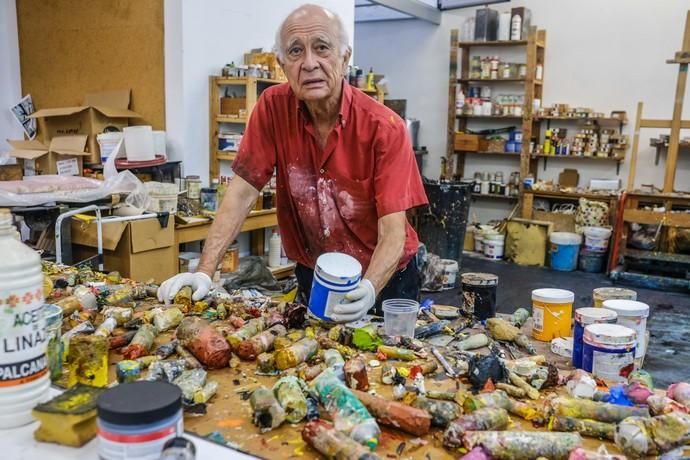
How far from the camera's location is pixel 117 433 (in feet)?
2.86

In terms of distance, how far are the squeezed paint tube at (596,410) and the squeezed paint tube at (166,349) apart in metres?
0.89

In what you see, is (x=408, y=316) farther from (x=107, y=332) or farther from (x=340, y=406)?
(x=107, y=332)

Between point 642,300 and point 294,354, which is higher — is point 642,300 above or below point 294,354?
below

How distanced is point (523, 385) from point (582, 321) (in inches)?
13.5

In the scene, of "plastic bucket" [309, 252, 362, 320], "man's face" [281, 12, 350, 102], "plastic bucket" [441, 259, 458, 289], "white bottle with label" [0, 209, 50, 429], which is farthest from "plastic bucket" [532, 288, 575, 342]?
"plastic bucket" [441, 259, 458, 289]

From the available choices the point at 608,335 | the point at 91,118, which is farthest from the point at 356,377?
the point at 91,118

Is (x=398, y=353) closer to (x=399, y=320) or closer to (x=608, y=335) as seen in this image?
(x=399, y=320)

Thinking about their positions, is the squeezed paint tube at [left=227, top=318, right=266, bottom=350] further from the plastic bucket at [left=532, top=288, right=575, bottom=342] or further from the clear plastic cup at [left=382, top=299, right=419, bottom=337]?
the plastic bucket at [left=532, top=288, right=575, bottom=342]

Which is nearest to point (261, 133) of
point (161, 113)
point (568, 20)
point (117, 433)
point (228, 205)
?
point (228, 205)

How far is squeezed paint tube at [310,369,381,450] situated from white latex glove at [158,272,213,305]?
0.76 m

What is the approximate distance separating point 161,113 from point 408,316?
3432mm

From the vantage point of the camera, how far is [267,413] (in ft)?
3.82

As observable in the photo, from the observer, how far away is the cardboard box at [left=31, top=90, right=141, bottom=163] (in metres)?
4.33

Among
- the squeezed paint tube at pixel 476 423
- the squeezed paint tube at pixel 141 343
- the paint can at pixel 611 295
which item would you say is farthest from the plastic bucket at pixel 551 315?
the squeezed paint tube at pixel 141 343
